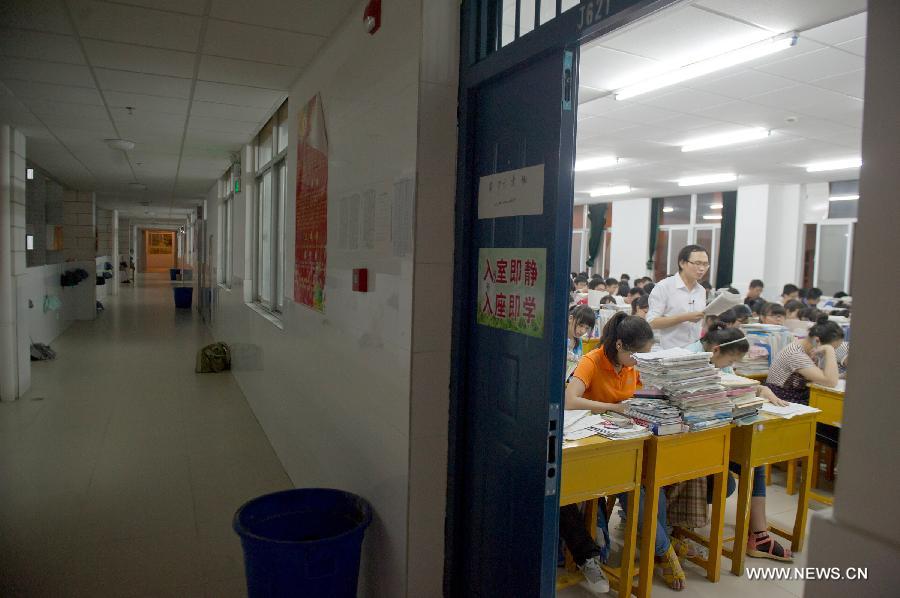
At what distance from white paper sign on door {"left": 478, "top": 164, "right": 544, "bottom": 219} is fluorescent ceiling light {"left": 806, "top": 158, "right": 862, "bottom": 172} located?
7.96 m

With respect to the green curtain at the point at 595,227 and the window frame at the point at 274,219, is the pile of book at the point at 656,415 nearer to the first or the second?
the window frame at the point at 274,219

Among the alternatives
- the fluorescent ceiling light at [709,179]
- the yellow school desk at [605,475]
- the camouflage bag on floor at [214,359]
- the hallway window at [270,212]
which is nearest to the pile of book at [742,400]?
the yellow school desk at [605,475]

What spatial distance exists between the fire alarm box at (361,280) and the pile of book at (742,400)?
6.00 ft

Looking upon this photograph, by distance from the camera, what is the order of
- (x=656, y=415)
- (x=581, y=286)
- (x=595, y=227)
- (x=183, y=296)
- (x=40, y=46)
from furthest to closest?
(x=595, y=227) → (x=183, y=296) → (x=581, y=286) → (x=40, y=46) → (x=656, y=415)

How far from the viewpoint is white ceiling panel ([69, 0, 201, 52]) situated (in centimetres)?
295

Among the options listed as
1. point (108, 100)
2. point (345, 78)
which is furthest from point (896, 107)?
point (108, 100)

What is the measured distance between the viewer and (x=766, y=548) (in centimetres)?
322

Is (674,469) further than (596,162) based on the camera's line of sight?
No

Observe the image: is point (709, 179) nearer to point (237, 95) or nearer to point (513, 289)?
point (237, 95)

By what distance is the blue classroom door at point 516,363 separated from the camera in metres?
1.79

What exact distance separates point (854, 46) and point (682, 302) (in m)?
1.97

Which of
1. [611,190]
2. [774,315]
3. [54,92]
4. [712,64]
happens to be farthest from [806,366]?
[611,190]

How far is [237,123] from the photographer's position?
544 cm

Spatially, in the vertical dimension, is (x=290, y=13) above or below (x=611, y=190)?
below
